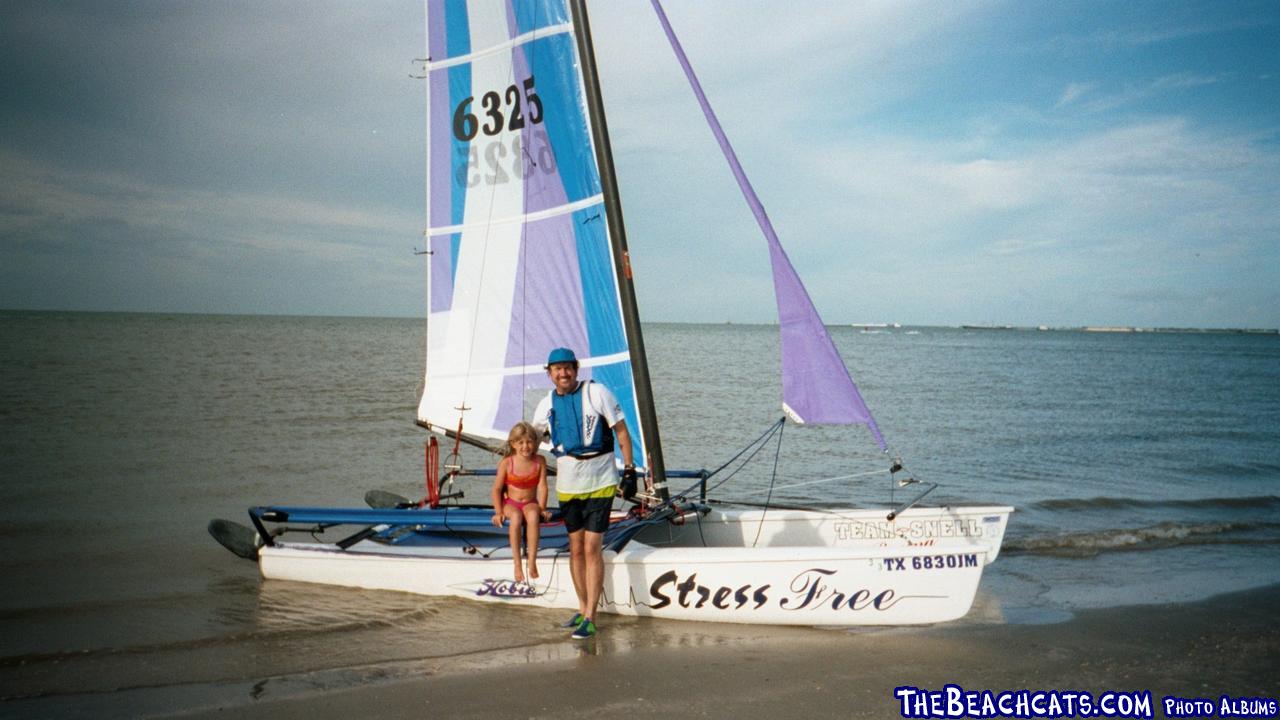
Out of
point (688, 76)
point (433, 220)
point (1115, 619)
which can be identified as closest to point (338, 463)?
point (433, 220)

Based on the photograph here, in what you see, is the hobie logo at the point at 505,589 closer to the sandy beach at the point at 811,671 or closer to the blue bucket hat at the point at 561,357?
the sandy beach at the point at 811,671

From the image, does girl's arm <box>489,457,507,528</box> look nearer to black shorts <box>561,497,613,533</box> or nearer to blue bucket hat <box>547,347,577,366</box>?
black shorts <box>561,497,613,533</box>

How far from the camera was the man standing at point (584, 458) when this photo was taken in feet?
15.5

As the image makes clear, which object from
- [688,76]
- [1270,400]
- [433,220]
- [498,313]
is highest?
[688,76]

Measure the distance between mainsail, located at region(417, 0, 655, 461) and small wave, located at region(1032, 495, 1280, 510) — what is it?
6581 mm

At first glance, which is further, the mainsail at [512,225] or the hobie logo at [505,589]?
the mainsail at [512,225]

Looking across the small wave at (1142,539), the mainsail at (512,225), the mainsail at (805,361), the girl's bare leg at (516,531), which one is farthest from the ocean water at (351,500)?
the mainsail at (512,225)

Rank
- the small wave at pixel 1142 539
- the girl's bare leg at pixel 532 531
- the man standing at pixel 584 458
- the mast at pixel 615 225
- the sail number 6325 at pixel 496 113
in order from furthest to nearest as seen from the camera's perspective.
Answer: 1. the small wave at pixel 1142 539
2. the sail number 6325 at pixel 496 113
3. the mast at pixel 615 225
4. the girl's bare leg at pixel 532 531
5. the man standing at pixel 584 458

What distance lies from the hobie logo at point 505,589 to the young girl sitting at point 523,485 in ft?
1.65

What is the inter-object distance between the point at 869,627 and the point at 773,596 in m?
0.69

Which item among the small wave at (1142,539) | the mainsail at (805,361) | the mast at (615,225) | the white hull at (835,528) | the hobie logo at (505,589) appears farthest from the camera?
the small wave at (1142,539)

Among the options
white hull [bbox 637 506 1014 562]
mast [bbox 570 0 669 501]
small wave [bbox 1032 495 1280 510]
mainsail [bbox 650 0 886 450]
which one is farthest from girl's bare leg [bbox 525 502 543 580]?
small wave [bbox 1032 495 1280 510]

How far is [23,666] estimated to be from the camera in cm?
458

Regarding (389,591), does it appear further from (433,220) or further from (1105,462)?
(1105,462)
